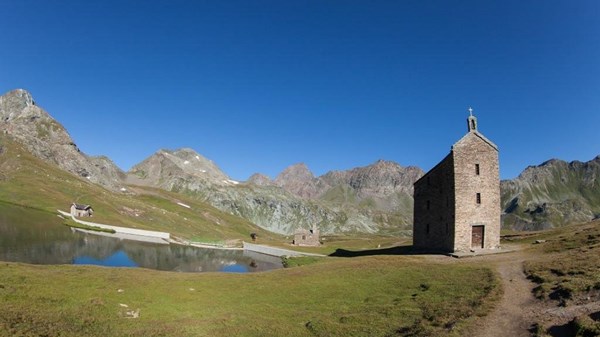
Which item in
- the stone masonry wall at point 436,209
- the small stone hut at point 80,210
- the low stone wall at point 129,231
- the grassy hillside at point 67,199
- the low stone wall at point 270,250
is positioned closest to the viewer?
the stone masonry wall at point 436,209

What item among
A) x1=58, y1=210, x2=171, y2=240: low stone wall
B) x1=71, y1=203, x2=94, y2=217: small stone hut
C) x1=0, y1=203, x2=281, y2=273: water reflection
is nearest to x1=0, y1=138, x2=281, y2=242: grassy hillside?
x1=71, y1=203, x2=94, y2=217: small stone hut

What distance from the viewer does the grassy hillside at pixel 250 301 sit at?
28938 mm

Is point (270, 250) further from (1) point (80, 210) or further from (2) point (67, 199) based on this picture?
(2) point (67, 199)

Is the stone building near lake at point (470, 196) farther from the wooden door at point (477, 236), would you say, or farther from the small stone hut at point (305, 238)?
the small stone hut at point (305, 238)

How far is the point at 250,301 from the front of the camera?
3909 cm

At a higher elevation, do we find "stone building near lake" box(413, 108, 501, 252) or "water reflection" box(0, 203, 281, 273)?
"stone building near lake" box(413, 108, 501, 252)

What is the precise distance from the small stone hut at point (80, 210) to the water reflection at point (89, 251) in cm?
A: 1400

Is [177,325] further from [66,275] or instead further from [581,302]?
[581,302]

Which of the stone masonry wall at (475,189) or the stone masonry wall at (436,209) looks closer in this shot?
the stone masonry wall at (475,189)

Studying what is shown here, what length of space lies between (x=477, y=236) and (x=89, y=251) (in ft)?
248

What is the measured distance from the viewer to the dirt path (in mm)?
24875

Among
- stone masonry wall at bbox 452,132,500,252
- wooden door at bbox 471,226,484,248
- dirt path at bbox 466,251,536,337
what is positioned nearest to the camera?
dirt path at bbox 466,251,536,337

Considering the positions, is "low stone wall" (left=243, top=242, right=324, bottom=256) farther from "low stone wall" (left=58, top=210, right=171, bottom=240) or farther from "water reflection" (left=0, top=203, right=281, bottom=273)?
"low stone wall" (left=58, top=210, right=171, bottom=240)

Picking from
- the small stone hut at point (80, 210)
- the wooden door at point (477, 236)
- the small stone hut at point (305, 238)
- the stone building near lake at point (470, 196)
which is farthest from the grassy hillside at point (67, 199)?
the wooden door at point (477, 236)
